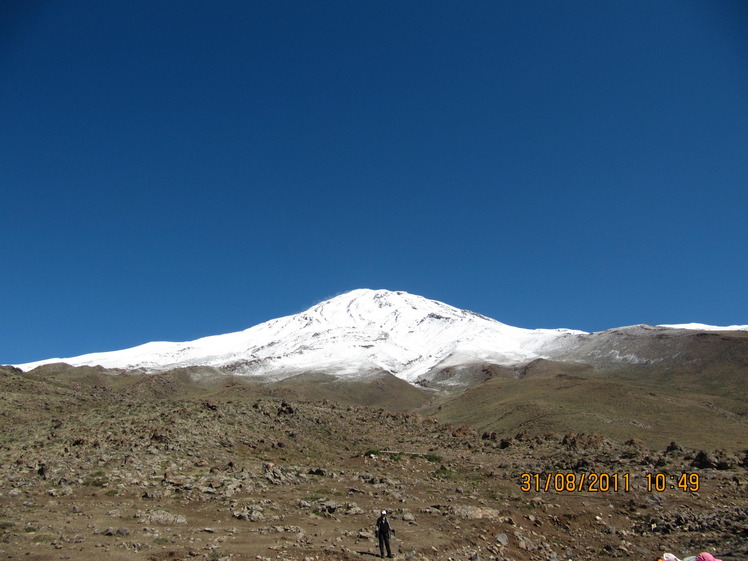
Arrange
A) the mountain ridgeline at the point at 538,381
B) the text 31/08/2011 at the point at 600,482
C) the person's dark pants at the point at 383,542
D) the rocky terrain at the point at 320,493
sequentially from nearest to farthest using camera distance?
1. the person's dark pants at the point at 383,542
2. the rocky terrain at the point at 320,493
3. the text 31/08/2011 at the point at 600,482
4. the mountain ridgeline at the point at 538,381

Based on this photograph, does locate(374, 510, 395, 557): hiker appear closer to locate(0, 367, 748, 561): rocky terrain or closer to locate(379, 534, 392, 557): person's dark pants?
locate(379, 534, 392, 557): person's dark pants

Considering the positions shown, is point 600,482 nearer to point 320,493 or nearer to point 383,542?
point 320,493

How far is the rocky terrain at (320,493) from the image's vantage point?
13125 millimetres

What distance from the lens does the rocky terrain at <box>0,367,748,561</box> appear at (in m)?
13.1

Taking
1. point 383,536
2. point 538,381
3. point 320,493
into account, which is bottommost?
point 320,493

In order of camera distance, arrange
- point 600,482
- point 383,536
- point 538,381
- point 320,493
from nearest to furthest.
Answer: point 383,536 → point 320,493 → point 600,482 → point 538,381

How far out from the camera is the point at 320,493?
1822cm

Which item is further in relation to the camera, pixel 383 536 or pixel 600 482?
pixel 600 482

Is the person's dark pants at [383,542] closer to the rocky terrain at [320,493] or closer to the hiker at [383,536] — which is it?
the hiker at [383,536]

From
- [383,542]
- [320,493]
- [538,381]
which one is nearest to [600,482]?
[320,493]

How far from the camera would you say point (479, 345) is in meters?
189

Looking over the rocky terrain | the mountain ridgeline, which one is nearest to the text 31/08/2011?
the rocky terrain

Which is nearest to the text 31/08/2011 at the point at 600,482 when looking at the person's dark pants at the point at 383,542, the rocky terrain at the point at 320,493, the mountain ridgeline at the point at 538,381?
the rocky terrain at the point at 320,493

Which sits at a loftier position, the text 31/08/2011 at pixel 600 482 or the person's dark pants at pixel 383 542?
the person's dark pants at pixel 383 542
